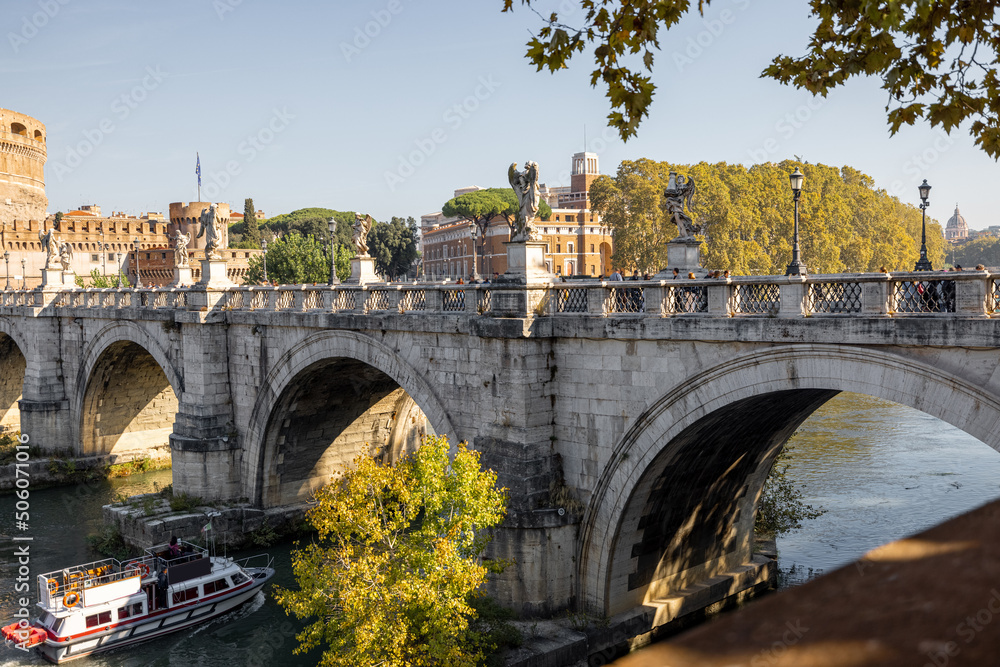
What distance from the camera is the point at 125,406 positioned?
32719 millimetres

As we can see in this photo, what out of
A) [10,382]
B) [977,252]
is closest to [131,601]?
[10,382]

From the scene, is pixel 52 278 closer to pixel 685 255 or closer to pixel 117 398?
pixel 117 398

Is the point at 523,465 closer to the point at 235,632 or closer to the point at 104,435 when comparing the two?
the point at 235,632

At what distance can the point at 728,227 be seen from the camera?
149 feet

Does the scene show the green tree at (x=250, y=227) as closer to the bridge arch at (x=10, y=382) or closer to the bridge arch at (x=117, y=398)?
the bridge arch at (x=10, y=382)

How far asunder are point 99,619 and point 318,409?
756 cm

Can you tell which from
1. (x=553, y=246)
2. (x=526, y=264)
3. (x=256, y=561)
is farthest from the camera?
(x=553, y=246)

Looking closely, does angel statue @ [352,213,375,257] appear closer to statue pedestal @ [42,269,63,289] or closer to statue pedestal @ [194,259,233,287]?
statue pedestal @ [194,259,233,287]

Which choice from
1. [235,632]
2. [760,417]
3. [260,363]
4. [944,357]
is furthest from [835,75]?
[260,363]

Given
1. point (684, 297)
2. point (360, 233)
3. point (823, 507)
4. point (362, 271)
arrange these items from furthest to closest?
1. point (823, 507)
2. point (360, 233)
3. point (362, 271)
4. point (684, 297)

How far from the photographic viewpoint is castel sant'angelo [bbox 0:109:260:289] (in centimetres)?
6719

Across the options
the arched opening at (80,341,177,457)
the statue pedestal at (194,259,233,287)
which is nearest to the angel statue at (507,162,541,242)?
the statue pedestal at (194,259,233,287)

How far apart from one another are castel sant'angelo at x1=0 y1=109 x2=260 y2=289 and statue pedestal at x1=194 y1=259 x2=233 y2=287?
43.3 m

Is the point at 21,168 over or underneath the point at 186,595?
over
